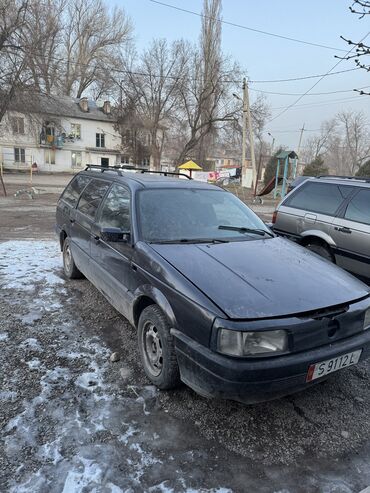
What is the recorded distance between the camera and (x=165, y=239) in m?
3.19

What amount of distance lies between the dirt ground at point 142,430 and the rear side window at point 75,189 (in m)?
2.02

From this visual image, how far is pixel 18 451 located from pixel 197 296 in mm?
1474

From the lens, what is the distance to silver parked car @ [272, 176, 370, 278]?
486cm

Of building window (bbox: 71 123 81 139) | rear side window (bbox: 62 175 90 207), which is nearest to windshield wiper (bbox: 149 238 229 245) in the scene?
rear side window (bbox: 62 175 90 207)

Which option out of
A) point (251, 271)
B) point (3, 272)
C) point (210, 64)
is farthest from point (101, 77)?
point (251, 271)

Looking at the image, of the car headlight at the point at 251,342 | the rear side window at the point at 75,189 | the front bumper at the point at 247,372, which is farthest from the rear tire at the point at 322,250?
the rear side window at the point at 75,189

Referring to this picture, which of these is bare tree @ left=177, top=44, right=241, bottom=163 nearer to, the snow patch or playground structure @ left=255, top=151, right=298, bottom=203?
playground structure @ left=255, top=151, right=298, bottom=203

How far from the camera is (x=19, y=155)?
42594 millimetres

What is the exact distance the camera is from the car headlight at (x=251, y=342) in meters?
2.19

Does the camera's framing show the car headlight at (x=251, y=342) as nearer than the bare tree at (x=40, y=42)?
Yes

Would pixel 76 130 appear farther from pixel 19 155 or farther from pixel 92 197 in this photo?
pixel 92 197

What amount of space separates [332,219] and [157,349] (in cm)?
354

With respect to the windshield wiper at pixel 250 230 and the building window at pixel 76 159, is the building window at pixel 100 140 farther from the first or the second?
the windshield wiper at pixel 250 230

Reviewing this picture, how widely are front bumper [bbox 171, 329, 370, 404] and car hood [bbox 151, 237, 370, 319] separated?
0.92 feet
